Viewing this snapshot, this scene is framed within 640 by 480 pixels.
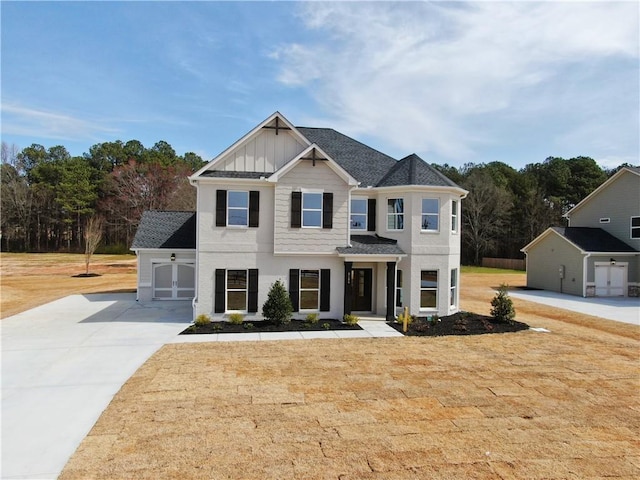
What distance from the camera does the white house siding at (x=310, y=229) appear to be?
640 inches

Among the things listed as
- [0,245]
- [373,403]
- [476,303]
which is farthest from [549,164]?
[0,245]

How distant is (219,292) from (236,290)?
0.68 meters

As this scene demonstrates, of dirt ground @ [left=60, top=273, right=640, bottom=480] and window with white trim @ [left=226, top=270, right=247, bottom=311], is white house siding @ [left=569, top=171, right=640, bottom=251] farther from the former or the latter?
window with white trim @ [left=226, top=270, right=247, bottom=311]

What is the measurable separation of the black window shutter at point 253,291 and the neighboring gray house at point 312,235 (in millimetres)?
41

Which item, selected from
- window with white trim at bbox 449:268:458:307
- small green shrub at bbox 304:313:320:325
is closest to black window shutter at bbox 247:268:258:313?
small green shrub at bbox 304:313:320:325

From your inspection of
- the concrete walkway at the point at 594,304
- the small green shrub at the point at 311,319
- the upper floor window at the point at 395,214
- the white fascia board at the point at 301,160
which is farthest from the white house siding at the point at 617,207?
the small green shrub at the point at 311,319

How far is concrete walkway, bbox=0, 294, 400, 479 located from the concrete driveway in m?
0.01

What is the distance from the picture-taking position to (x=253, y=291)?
1627 centimetres

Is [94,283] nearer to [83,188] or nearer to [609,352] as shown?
[609,352]

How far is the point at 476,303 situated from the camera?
76.7 feet

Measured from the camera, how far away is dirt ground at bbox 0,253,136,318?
21942 millimetres

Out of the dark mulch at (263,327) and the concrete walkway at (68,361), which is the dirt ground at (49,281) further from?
the dark mulch at (263,327)

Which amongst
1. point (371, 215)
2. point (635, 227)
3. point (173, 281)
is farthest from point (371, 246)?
point (635, 227)

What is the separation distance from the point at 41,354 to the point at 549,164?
6806 centimetres
